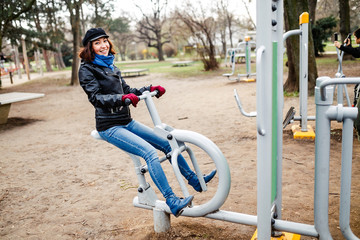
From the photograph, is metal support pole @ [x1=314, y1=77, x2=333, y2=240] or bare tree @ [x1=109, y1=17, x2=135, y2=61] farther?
bare tree @ [x1=109, y1=17, x2=135, y2=61]

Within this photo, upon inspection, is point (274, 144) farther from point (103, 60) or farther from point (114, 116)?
point (103, 60)

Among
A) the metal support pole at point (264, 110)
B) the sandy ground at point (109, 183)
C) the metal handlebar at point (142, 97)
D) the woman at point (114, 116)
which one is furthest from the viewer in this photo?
the sandy ground at point (109, 183)

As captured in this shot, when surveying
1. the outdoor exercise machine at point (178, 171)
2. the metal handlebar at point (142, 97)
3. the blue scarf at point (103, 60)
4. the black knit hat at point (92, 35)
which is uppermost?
the black knit hat at point (92, 35)

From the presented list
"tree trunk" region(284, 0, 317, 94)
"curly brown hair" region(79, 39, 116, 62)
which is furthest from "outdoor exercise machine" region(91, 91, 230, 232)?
"tree trunk" region(284, 0, 317, 94)

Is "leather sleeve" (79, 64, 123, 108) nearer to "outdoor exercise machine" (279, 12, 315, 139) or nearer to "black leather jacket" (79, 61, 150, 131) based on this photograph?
"black leather jacket" (79, 61, 150, 131)

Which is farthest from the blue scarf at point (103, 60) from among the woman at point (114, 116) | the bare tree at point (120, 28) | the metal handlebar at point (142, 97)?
the bare tree at point (120, 28)

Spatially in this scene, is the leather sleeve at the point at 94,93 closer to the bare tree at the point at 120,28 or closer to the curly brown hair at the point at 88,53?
the curly brown hair at the point at 88,53

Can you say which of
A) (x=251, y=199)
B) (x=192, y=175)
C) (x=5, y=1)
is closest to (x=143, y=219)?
(x=192, y=175)

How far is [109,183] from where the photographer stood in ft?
11.3

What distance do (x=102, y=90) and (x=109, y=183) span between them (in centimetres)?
144

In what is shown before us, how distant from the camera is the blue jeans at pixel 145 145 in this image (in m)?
2.14

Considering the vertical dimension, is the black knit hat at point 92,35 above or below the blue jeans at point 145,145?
above

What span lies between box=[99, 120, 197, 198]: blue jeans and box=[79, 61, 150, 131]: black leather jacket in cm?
6

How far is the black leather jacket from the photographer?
2195mm
